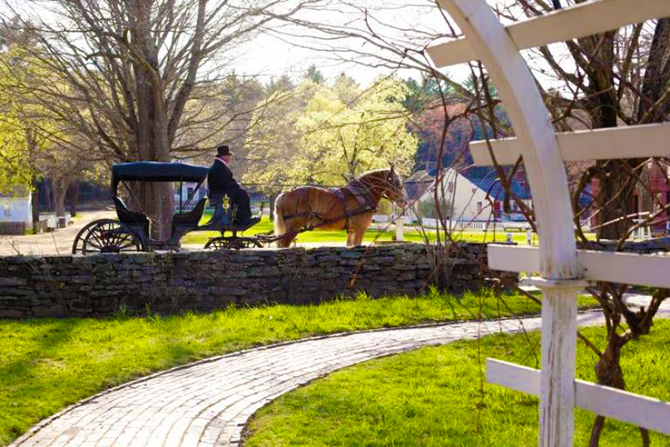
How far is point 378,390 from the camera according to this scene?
7438 millimetres

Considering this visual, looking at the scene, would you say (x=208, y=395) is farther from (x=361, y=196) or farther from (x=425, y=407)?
(x=361, y=196)

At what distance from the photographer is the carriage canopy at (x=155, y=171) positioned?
1517cm

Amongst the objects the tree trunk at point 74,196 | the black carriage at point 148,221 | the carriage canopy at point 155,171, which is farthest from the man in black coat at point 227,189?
the tree trunk at point 74,196

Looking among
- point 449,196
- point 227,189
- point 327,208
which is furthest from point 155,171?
point 449,196

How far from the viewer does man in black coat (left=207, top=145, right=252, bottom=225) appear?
50.2 feet

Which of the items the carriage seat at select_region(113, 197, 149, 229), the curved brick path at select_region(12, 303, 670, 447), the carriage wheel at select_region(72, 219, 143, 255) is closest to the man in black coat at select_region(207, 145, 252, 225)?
the carriage seat at select_region(113, 197, 149, 229)

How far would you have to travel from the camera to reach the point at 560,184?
2.94 meters

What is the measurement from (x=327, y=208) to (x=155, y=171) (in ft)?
13.8

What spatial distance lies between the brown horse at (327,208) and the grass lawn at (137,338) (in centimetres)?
485

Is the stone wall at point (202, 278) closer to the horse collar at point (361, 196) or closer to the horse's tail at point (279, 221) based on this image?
the horse collar at point (361, 196)

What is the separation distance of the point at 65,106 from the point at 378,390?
15.5 m

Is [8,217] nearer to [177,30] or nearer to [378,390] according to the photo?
[177,30]

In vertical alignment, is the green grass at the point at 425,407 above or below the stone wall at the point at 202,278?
below

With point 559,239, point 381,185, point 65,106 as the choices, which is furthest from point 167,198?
point 559,239
